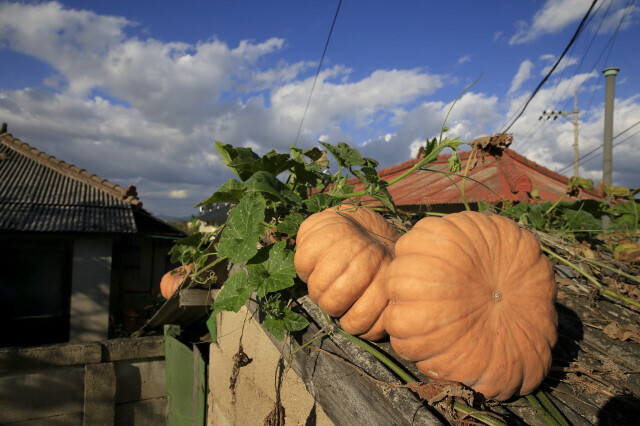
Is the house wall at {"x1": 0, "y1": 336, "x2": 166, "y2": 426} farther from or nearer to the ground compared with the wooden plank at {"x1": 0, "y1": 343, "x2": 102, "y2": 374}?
nearer to the ground

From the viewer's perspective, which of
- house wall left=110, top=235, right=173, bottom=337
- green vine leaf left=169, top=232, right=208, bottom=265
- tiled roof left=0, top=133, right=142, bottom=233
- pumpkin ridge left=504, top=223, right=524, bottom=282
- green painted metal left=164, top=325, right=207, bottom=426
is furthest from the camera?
house wall left=110, top=235, right=173, bottom=337

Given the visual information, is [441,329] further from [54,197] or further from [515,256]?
[54,197]

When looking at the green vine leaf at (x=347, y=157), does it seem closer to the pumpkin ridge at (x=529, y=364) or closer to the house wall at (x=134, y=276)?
the pumpkin ridge at (x=529, y=364)

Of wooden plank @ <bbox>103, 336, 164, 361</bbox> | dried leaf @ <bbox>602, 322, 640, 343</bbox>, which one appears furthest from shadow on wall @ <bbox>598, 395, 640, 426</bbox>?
wooden plank @ <bbox>103, 336, 164, 361</bbox>

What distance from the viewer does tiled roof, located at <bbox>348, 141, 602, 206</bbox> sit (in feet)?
15.6

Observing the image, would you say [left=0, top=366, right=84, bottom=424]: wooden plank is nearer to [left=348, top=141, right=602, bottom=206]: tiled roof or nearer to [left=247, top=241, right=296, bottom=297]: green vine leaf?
[left=247, top=241, right=296, bottom=297]: green vine leaf

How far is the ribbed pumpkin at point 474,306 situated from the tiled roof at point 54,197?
39.7 feet

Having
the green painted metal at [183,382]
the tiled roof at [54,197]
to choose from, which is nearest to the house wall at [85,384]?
the green painted metal at [183,382]

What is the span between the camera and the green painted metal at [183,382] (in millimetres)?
3184

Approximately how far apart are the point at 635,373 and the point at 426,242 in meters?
1.33

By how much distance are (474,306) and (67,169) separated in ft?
52.6

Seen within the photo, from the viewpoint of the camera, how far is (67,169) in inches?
534

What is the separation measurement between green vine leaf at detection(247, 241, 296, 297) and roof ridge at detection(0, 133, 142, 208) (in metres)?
13.2

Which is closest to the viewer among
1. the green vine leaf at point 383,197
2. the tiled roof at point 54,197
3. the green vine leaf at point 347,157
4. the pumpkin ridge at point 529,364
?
the pumpkin ridge at point 529,364
